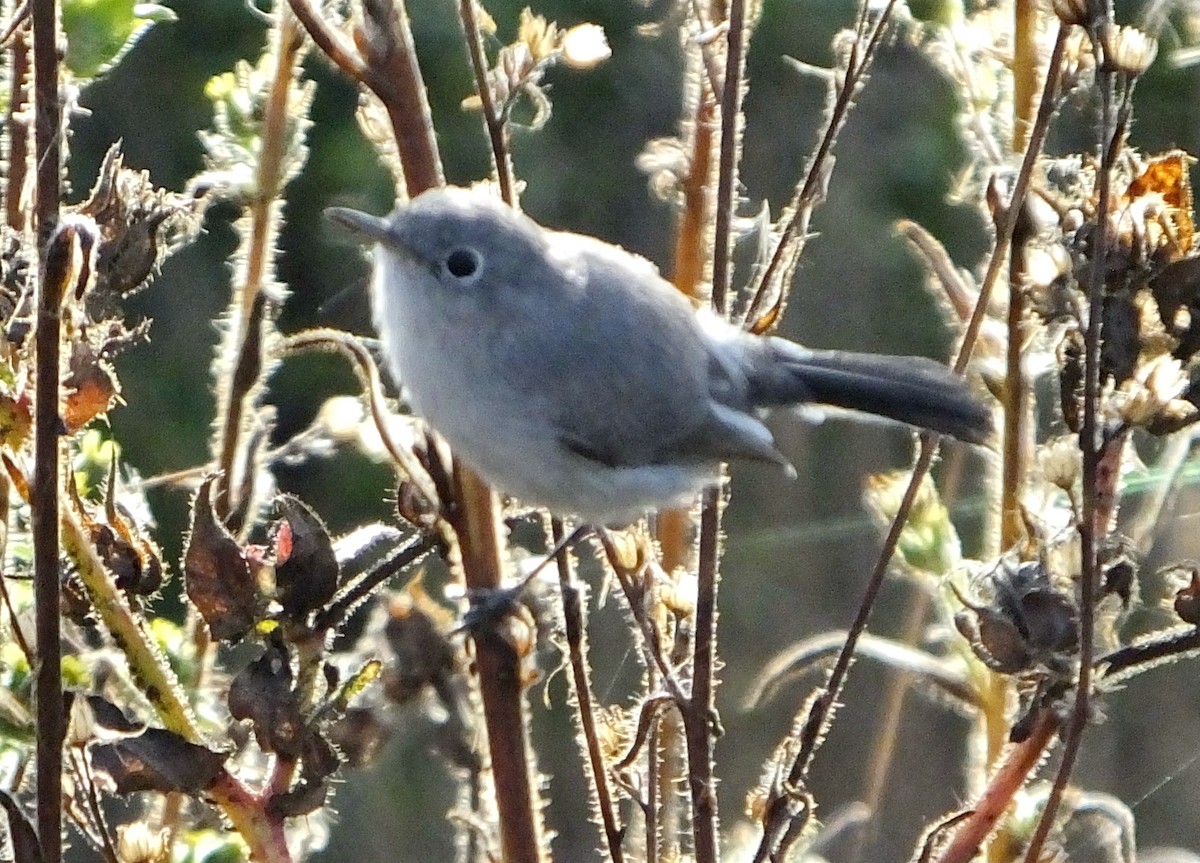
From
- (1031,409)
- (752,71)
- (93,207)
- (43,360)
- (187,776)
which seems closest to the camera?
(43,360)

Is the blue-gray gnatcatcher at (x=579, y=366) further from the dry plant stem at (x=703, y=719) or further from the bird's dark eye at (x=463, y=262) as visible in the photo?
the dry plant stem at (x=703, y=719)

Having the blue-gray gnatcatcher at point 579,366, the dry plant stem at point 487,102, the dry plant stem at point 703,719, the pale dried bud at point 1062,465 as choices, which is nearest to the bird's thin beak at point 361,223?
the blue-gray gnatcatcher at point 579,366

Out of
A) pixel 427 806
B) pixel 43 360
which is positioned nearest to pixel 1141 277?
pixel 43 360

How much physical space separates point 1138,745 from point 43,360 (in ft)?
10.9

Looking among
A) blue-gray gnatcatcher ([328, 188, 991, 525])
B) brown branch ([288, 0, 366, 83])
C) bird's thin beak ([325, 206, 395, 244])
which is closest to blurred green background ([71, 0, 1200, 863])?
blue-gray gnatcatcher ([328, 188, 991, 525])

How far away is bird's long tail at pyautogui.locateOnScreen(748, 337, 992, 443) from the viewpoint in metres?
1.21

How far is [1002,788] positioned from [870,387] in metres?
0.81

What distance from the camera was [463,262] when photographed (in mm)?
1516

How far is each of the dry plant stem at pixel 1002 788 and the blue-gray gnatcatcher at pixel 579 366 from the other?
57 centimetres

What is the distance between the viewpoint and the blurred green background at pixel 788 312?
11.5ft

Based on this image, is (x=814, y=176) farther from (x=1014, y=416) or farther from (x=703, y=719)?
(x=703, y=719)

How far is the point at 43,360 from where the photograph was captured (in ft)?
2.23

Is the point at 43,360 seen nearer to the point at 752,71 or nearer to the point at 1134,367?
the point at 1134,367

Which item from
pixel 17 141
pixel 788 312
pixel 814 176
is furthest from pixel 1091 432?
pixel 788 312
